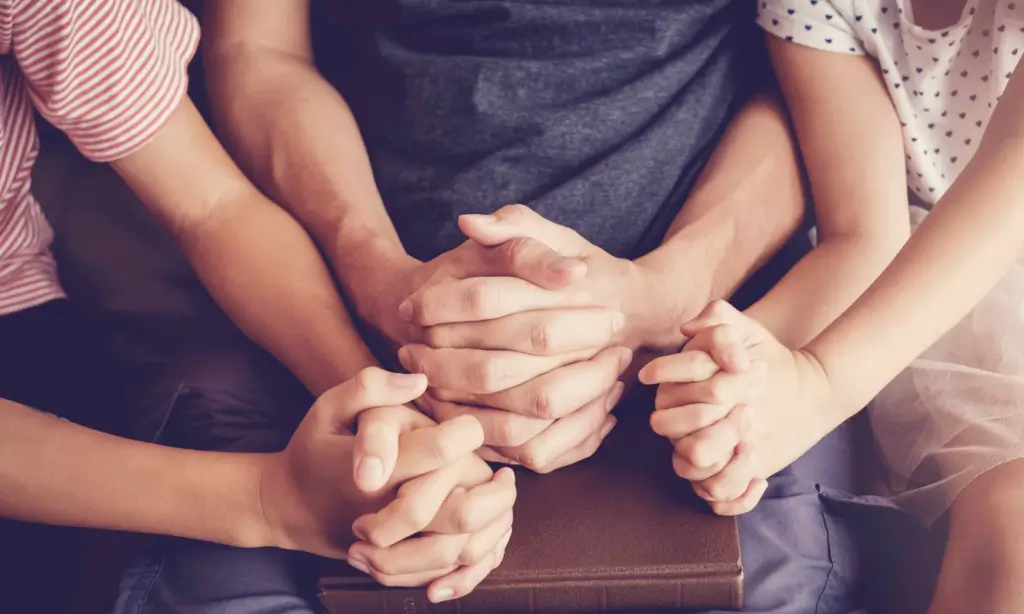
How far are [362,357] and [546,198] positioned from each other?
0.76 ft

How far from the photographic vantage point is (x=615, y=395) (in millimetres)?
721

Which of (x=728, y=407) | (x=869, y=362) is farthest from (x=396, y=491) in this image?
(x=869, y=362)

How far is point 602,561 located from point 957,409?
0.36 meters

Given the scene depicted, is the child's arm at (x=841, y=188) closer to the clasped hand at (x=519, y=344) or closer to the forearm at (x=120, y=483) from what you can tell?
the clasped hand at (x=519, y=344)

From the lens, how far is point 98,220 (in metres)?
1.00

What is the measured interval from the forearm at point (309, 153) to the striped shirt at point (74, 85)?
8 cm

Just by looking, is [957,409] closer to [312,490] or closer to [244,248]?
[312,490]

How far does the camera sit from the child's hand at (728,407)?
62 cm

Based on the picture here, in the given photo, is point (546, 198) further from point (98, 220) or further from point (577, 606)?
point (98, 220)

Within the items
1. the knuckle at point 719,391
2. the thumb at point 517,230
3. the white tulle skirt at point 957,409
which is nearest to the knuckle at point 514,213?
the thumb at point 517,230

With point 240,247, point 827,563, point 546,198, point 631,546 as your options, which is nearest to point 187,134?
point 240,247

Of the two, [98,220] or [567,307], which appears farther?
[98,220]

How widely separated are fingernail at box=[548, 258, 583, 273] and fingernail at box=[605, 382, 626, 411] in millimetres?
130

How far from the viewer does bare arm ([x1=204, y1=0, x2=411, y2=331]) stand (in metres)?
0.83
